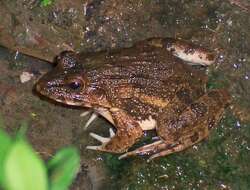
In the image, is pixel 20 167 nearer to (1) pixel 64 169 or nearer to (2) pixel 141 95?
(1) pixel 64 169

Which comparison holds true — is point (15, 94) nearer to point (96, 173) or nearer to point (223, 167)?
point (96, 173)

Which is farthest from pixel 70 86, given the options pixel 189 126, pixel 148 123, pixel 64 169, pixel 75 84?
pixel 64 169

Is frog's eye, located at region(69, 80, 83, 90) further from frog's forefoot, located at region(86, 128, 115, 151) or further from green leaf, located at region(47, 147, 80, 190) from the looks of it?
green leaf, located at region(47, 147, 80, 190)

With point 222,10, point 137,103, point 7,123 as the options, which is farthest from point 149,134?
point 222,10

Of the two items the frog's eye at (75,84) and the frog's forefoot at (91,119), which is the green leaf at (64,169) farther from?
the frog's forefoot at (91,119)

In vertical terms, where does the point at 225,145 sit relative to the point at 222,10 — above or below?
below

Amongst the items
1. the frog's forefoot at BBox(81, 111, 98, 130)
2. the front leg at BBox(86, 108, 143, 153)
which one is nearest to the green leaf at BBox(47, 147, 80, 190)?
the front leg at BBox(86, 108, 143, 153)
